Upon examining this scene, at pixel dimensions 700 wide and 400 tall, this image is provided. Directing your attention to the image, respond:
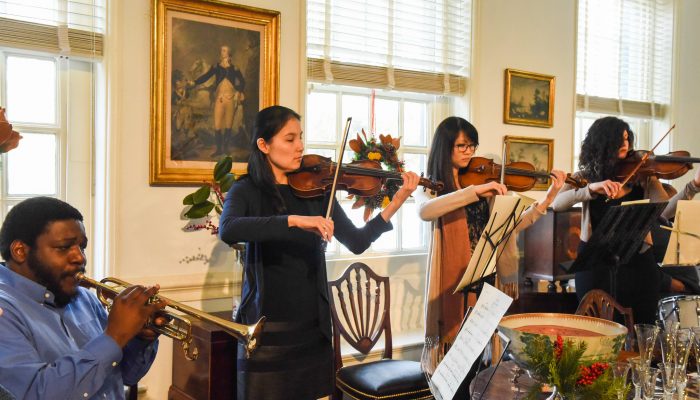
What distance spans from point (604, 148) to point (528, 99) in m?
1.15

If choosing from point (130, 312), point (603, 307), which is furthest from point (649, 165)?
point (130, 312)

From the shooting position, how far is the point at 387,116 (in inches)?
151

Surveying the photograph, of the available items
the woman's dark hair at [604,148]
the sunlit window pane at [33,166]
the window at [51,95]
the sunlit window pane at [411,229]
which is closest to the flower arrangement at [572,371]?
the woman's dark hair at [604,148]

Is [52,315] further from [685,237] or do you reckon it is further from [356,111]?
[685,237]

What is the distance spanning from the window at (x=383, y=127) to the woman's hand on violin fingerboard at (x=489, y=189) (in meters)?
1.05

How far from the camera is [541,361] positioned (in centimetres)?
138

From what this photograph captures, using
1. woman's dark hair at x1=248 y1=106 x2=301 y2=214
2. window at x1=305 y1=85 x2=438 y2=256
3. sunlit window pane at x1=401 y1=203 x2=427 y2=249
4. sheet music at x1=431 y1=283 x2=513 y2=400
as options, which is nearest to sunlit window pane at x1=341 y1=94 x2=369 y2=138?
Result: window at x1=305 y1=85 x2=438 y2=256

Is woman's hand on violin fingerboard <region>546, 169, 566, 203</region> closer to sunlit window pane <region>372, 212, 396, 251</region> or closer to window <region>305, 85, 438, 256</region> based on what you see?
window <region>305, 85, 438, 256</region>

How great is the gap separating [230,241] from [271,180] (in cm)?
28

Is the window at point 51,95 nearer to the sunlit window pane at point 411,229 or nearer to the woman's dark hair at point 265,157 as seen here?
the woman's dark hair at point 265,157

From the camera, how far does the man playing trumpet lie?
1.42 m

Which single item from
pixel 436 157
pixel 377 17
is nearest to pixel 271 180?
pixel 436 157

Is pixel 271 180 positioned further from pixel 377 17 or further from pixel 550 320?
pixel 377 17

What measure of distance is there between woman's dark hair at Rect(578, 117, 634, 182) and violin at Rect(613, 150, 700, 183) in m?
0.05
